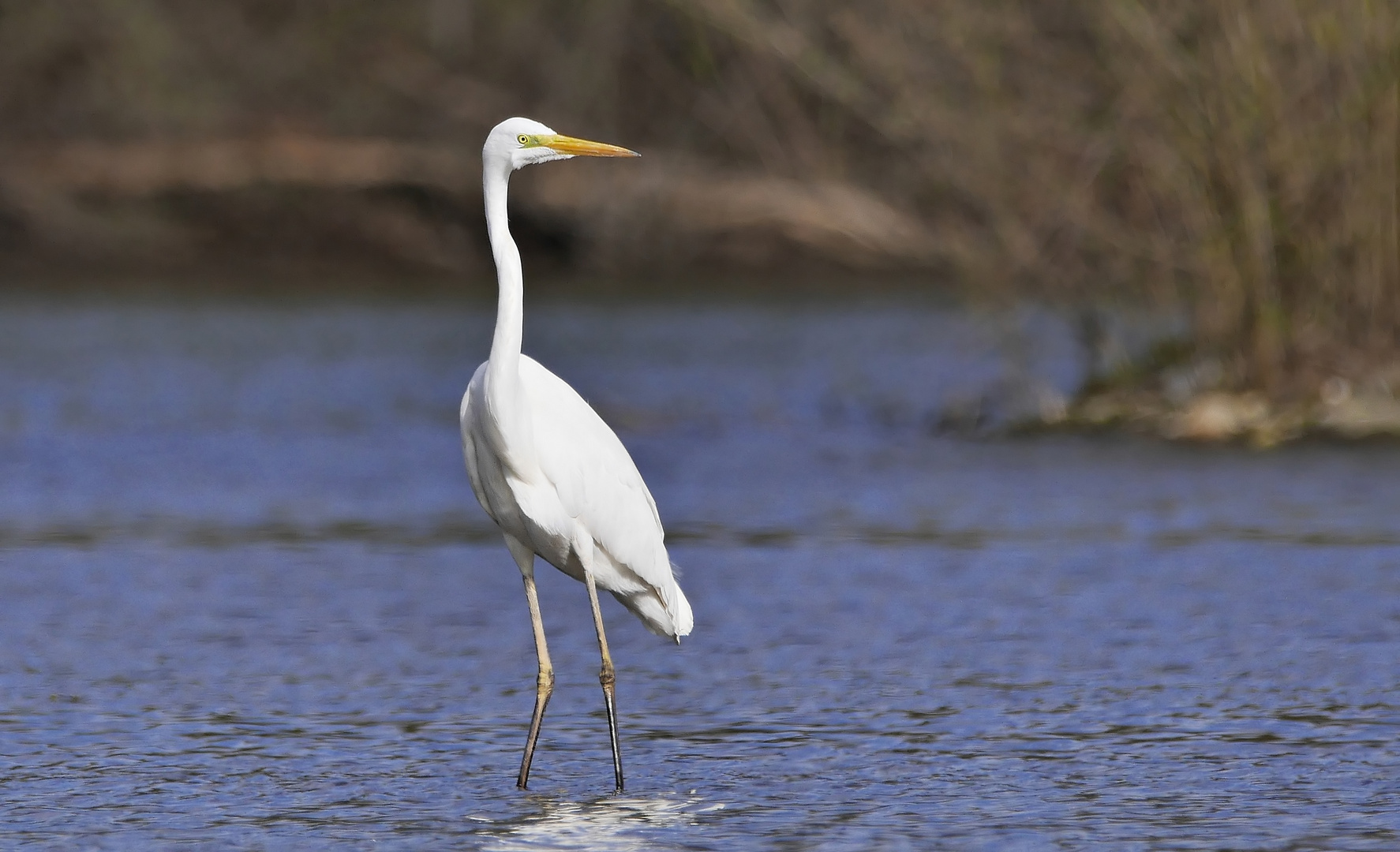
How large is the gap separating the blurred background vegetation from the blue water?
1159mm

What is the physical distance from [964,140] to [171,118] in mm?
27875

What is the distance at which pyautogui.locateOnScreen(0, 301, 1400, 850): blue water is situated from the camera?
6.49m

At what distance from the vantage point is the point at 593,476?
698 cm

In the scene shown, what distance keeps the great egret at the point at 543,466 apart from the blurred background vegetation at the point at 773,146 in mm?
8481

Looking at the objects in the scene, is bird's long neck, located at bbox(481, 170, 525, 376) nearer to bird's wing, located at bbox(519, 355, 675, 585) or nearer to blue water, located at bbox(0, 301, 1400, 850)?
bird's wing, located at bbox(519, 355, 675, 585)

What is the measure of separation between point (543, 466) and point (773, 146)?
9872 mm

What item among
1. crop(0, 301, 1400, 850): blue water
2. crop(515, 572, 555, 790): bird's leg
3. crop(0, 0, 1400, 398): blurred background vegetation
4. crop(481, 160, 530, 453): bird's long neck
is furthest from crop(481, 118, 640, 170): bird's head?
crop(0, 0, 1400, 398): blurred background vegetation

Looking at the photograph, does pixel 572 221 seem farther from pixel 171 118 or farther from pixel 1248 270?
pixel 1248 270

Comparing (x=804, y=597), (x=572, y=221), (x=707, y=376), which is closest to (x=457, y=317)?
(x=572, y=221)

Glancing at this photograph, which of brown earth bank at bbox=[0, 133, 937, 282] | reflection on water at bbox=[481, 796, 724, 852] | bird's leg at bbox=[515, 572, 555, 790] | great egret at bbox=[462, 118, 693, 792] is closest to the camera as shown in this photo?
reflection on water at bbox=[481, 796, 724, 852]

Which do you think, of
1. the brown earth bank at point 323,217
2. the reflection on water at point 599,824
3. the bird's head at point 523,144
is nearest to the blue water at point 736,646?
the reflection on water at point 599,824

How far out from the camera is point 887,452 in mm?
16594

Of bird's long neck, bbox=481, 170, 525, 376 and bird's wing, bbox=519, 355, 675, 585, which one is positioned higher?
bird's long neck, bbox=481, 170, 525, 376

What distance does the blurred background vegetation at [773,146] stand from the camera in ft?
50.5
